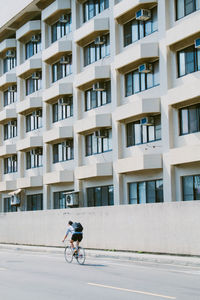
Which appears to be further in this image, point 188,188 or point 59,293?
point 188,188

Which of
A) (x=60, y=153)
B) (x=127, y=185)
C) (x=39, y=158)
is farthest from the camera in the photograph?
(x=39, y=158)

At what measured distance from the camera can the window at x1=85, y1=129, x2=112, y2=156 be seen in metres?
31.2

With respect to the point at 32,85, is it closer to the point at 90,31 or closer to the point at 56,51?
the point at 56,51

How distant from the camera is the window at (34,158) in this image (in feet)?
126

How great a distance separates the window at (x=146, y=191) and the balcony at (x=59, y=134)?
253 inches

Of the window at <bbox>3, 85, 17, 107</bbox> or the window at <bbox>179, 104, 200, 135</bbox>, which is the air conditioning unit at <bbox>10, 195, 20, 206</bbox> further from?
the window at <bbox>179, 104, 200, 135</bbox>

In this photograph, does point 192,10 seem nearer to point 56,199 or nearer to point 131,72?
point 131,72

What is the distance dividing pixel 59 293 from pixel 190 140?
14428mm

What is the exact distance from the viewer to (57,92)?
3453 cm

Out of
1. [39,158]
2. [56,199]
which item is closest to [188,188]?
[56,199]

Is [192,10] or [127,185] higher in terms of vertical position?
[192,10]

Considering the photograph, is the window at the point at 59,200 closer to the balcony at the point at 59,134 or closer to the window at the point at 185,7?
the balcony at the point at 59,134

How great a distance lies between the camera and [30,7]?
122ft

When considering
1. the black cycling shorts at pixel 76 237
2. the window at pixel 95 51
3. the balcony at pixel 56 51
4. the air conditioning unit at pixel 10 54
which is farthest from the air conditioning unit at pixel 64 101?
the black cycling shorts at pixel 76 237
